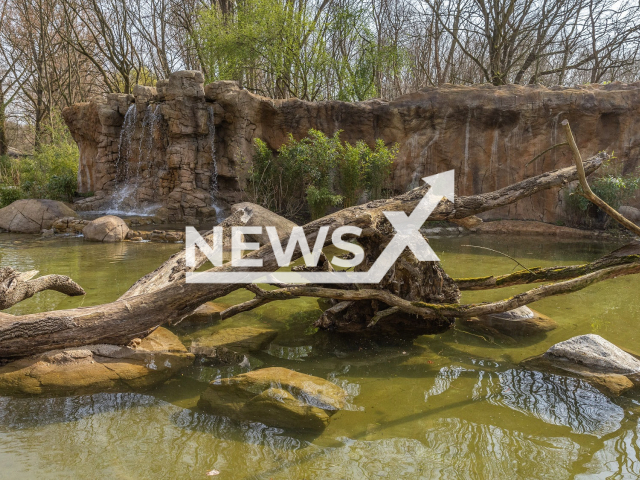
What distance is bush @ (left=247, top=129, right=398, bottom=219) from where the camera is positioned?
37.8 ft

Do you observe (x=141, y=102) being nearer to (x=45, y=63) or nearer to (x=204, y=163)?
(x=204, y=163)

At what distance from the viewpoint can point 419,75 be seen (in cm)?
2012

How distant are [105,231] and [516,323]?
8.33 metres

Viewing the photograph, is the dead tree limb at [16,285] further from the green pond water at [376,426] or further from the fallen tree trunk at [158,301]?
the green pond water at [376,426]

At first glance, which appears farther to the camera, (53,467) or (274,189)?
(274,189)

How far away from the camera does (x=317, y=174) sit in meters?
11.6

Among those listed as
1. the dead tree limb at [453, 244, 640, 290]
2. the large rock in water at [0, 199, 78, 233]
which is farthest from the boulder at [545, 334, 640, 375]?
the large rock in water at [0, 199, 78, 233]

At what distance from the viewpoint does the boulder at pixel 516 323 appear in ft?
14.4

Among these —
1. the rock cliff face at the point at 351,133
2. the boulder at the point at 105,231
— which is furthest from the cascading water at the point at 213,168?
the boulder at the point at 105,231

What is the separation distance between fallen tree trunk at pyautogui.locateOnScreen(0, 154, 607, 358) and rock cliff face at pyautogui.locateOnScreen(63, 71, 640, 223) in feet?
29.1

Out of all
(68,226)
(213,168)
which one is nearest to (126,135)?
(213,168)

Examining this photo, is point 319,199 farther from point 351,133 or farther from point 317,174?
point 351,133

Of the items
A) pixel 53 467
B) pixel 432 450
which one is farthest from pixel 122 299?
pixel 432 450

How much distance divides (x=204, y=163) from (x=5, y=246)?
18.8ft
